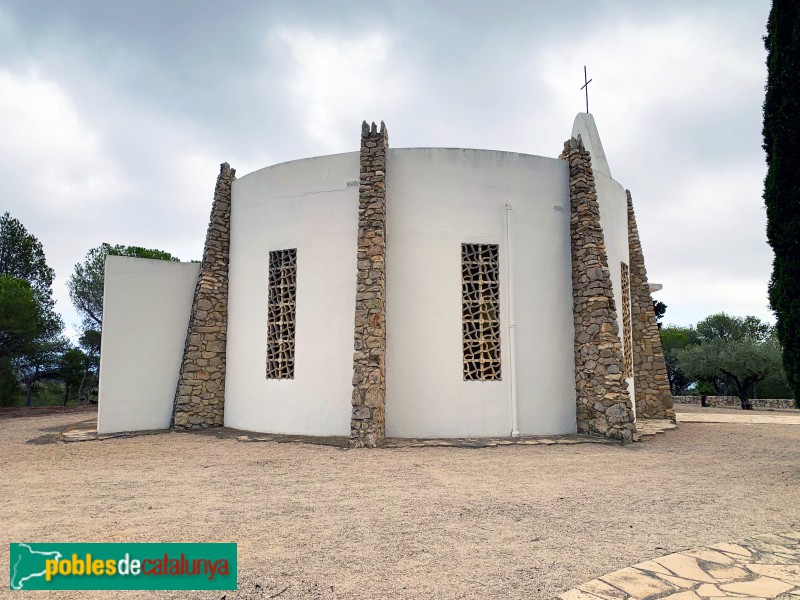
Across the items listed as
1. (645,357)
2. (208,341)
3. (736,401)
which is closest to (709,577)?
(208,341)

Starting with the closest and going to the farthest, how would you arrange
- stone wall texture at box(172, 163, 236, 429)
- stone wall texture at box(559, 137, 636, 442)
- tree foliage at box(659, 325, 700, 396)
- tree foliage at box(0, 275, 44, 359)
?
1. stone wall texture at box(559, 137, 636, 442)
2. stone wall texture at box(172, 163, 236, 429)
3. tree foliage at box(0, 275, 44, 359)
4. tree foliage at box(659, 325, 700, 396)

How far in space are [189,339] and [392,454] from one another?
5.53 meters

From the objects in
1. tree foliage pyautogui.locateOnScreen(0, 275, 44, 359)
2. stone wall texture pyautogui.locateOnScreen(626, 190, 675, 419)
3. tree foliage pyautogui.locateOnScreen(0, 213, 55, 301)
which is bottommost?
stone wall texture pyautogui.locateOnScreen(626, 190, 675, 419)

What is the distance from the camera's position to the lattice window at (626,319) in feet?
39.7

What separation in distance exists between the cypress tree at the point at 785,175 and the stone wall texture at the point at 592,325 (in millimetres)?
2694

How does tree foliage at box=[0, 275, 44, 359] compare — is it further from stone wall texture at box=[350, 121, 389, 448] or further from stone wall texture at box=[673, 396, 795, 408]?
stone wall texture at box=[673, 396, 795, 408]

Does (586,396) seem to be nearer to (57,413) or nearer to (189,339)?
(189,339)

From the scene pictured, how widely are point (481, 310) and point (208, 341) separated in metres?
5.82

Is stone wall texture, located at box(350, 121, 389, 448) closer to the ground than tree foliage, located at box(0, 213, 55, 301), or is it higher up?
closer to the ground

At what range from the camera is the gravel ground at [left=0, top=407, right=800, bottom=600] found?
356cm

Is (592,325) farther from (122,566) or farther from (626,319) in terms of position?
(122,566)

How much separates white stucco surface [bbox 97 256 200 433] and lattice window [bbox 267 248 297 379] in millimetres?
2328

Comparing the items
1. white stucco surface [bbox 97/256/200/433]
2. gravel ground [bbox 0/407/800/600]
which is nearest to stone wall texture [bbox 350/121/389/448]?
gravel ground [bbox 0/407/800/600]

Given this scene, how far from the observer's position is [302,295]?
1051cm
